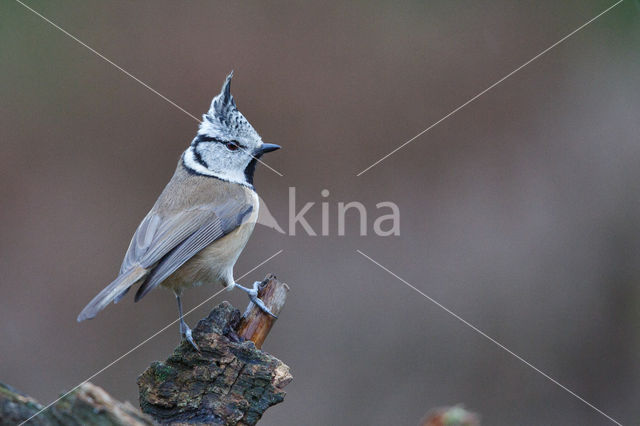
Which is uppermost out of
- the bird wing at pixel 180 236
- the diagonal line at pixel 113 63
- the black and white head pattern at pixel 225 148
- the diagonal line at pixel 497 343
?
the diagonal line at pixel 113 63

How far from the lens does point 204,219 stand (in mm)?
3770

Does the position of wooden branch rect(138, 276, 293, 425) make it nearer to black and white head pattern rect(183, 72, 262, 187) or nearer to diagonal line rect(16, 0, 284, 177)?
black and white head pattern rect(183, 72, 262, 187)

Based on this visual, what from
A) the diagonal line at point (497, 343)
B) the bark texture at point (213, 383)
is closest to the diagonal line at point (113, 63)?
the diagonal line at point (497, 343)

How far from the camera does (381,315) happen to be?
586 cm

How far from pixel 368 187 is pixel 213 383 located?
13.1ft

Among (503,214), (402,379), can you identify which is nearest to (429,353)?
(402,379)

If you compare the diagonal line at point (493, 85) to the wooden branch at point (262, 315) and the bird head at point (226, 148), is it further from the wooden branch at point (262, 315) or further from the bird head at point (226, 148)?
the wooden branch at point (262, 315)

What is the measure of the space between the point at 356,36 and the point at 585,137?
8.34ft

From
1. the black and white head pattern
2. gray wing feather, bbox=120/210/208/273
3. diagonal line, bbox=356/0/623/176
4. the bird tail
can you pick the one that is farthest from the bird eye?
diagonal line, bbox=356/0/623/176

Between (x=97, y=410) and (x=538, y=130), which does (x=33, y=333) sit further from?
(x=538, y=130)

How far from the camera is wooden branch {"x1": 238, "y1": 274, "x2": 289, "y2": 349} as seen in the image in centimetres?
288

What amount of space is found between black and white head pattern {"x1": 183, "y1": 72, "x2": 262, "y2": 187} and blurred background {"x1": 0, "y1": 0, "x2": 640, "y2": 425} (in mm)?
1622

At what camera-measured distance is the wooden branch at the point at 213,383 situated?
242 cm

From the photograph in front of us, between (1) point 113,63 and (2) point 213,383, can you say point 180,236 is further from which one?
(1) point 113,63
